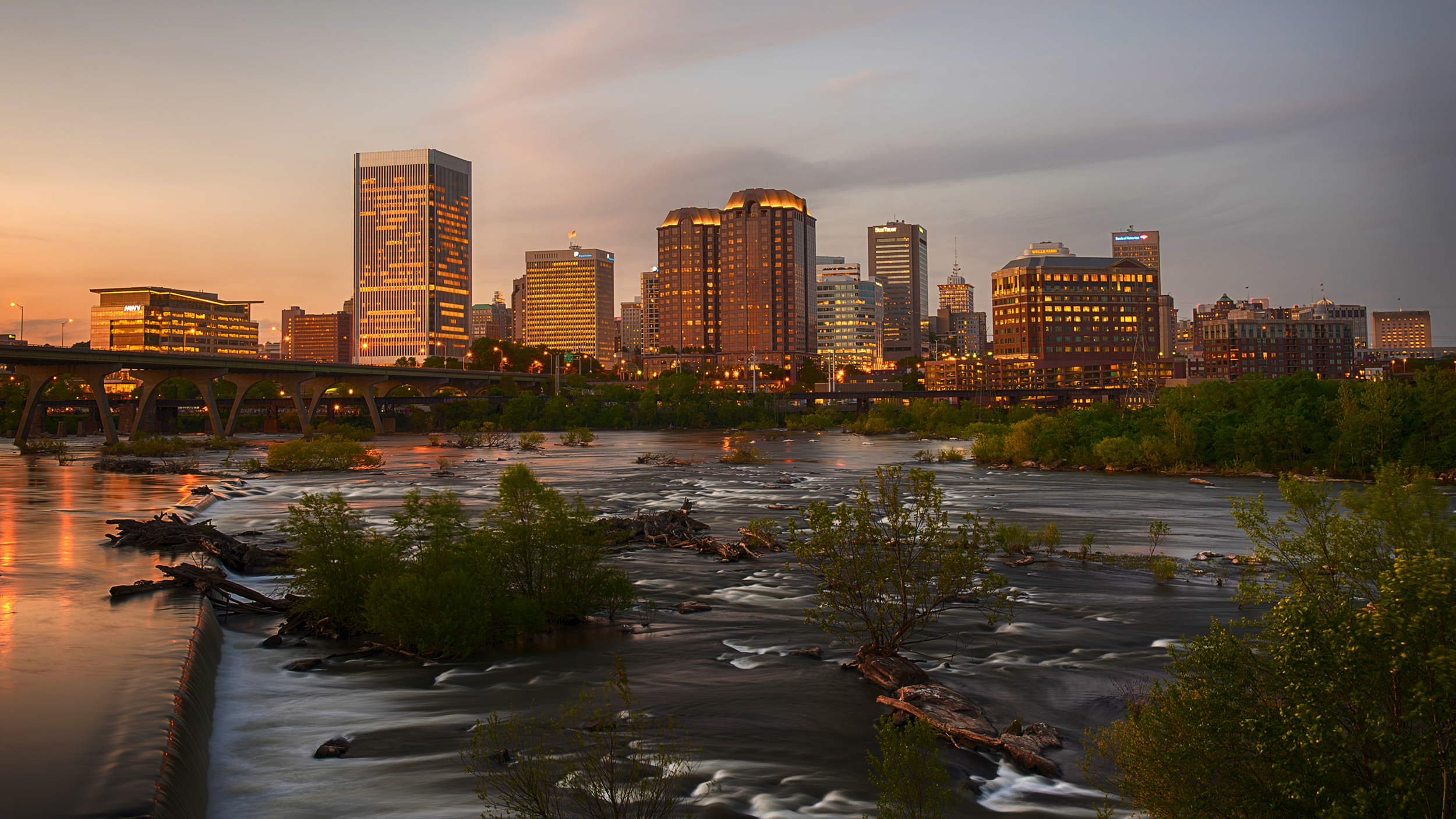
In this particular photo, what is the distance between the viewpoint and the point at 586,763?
11750mm

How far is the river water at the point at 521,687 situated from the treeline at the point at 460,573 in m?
0.86

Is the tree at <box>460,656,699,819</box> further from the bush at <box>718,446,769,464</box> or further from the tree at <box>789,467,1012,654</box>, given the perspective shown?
the bush at <box>718,446,769,464</box>

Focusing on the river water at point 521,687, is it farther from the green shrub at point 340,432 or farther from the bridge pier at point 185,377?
the bridge pier at point 185,377

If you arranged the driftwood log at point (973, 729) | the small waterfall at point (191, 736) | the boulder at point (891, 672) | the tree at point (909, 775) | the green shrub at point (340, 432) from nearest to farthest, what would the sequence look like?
the tree at point (909, 775) → the small waterfall at point (191, 736) → the driftwood log at point (973, 729) → the boulder at point (891, 672) → the green shrub at point (340, 432)

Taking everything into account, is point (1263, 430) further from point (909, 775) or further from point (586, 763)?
point (586, 763)

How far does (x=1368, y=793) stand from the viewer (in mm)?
8094

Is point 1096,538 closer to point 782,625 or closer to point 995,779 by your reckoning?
point 782,625

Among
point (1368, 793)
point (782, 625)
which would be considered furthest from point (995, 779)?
point (782, 625)

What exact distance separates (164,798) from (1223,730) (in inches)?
579

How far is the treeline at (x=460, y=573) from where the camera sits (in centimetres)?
2216

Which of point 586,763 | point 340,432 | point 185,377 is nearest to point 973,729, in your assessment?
point 586,763

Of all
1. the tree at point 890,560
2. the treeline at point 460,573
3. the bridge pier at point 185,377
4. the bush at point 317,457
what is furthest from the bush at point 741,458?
the bridge pier at point 185,377

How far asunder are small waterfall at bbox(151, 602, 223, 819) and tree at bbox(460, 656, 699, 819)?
4273 millimetres

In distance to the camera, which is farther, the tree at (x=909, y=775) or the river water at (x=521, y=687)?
the river water at (x=521, y=687)
